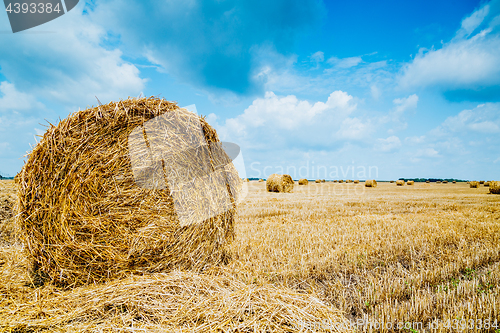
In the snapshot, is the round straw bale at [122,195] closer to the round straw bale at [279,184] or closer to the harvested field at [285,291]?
the harvested field at [285,291]

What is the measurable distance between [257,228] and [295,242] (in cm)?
131

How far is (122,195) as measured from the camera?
10.3 feet

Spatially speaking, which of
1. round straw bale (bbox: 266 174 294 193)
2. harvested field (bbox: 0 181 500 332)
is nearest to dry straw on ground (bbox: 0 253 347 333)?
harvested field (bbox: 0 181 500 332)

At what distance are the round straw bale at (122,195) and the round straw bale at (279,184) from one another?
43.1 feet

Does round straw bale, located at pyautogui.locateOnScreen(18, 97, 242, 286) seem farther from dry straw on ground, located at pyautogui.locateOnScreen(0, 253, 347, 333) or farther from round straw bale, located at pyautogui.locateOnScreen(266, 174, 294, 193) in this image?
round straw bale, located at pyautogui.locateOnScreen(266, 174, 294, 193)

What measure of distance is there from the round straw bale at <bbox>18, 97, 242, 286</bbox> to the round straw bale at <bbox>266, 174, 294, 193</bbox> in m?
13.1

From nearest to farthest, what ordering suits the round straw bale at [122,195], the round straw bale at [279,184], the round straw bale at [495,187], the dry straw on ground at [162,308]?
the dry straw on ground at [162,308]
the round straw bale at [122,195]
the round straw bale at [279,184]
the round straw bale at [495,187]

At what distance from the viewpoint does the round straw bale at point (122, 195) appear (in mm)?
2906

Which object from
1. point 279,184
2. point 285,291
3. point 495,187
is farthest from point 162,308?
point 495,187

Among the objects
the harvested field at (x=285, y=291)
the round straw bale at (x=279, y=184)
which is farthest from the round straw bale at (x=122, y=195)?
the round straw bale at (x=279, y=184)

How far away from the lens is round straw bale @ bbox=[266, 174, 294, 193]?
1650 centimetres

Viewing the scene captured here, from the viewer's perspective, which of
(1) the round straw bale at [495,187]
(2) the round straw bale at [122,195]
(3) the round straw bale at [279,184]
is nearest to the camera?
(2) the round straw bale at [122,195]

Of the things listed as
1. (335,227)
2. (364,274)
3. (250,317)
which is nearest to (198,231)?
(250,317)

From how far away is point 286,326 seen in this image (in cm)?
195
